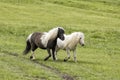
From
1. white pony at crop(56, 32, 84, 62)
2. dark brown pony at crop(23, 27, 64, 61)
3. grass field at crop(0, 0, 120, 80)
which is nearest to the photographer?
grass field at crop(0, 0, 120, 80)

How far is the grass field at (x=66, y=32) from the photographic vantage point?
23.5 meters

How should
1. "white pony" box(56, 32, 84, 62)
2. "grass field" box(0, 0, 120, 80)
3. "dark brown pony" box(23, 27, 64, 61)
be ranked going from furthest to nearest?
"white pony" box(56, 32, 84, 62)
"dark brown pony" box(23, 27, 64, 61)
"grass field" box(0, 0, 120, 80)

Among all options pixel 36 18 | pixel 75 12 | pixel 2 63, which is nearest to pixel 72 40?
pixel 2 63

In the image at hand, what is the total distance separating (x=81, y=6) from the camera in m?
75.7

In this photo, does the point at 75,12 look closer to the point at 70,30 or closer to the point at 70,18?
the point at 70,18

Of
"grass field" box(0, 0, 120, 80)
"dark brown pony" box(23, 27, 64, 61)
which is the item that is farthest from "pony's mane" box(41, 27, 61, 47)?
"grass field" box(0, 0, 120, 80)

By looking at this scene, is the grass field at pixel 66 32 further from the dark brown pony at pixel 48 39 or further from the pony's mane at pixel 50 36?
the pony's mane at pixel 50 36

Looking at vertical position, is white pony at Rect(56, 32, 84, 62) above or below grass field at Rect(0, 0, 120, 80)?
above

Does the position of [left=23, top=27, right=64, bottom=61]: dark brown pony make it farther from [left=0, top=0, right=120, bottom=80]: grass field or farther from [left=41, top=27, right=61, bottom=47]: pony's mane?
[left=0, top=0, right=120, bottom=80]: grass field

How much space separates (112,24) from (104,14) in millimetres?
10601

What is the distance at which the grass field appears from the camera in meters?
23.5

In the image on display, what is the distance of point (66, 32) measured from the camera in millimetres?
48219

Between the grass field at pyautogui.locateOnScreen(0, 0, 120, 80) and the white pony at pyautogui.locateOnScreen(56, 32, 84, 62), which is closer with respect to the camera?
the grass field at pyautogui.locateOnScreen(0, 0, 120, 80)

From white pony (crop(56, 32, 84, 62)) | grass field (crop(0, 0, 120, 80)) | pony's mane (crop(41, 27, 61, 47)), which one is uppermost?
pony's mane (crop(41, 27, 61, 47))
